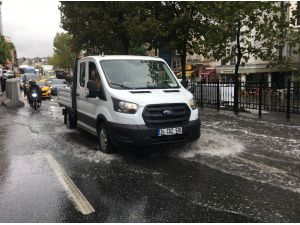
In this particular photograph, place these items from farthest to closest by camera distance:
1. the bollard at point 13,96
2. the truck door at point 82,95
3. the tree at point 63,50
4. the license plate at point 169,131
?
the tree at point 63,50 < the bollard at point 13,96 < the truck door at point 82,95 < the license plate at point 169,131

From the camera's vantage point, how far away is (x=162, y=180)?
5.64 m

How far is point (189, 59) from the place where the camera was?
62.5 meters

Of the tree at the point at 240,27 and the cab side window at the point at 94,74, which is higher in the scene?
the tree at the point at 240,27

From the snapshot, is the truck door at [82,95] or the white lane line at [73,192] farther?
the truck door at [82,95]

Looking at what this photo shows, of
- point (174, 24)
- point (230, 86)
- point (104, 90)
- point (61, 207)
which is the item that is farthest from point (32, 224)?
point (174, 24)

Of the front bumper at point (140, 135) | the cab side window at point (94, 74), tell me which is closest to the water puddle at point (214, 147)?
the front bumper at point (140, 135)

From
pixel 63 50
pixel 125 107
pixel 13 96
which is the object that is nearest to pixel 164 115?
pixel 125 107

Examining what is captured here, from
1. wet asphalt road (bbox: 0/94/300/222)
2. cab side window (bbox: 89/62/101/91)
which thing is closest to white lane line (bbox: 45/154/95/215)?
wet asphalt road (bbox: 0/94/300/222)

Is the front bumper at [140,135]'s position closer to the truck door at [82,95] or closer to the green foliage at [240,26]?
the truck door at [82,95]

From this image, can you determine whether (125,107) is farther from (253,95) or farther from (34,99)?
(34,99)

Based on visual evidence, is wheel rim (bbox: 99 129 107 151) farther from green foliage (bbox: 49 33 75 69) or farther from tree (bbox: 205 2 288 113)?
green foliage (bbox: 49 33 75 69)

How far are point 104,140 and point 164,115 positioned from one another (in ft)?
5.24

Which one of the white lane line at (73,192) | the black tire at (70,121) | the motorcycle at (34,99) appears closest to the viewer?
the white lane line at (73,192)

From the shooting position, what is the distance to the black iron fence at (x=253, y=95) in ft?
39.3
